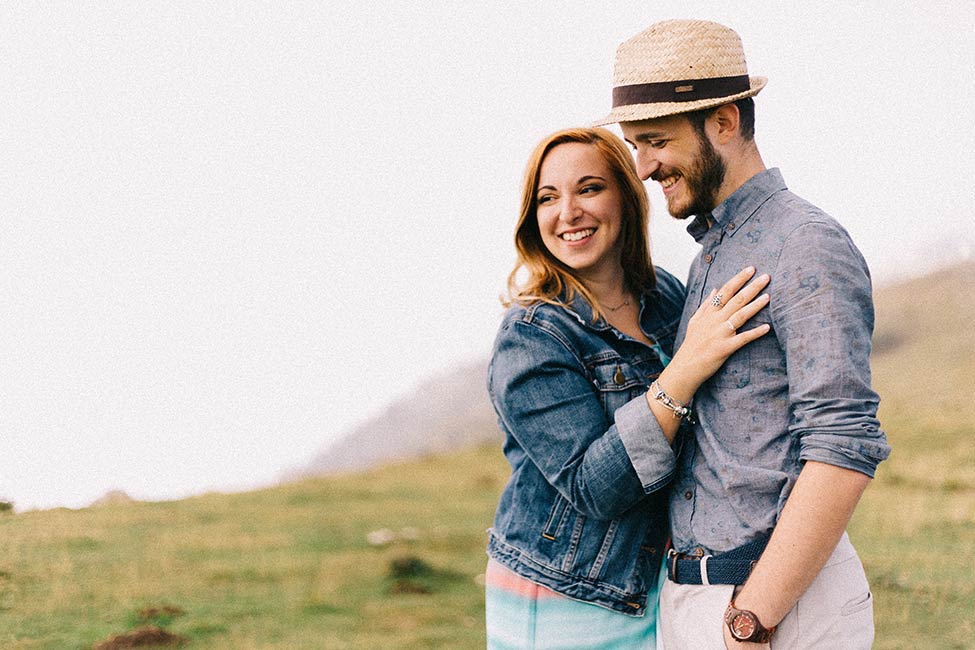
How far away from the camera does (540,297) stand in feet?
8.92

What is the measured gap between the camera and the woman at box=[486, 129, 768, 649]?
242 centimetres

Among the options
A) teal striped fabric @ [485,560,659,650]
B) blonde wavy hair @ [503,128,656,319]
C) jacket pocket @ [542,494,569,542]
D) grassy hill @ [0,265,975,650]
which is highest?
blonde wavy hair @ [503,128,656,319]

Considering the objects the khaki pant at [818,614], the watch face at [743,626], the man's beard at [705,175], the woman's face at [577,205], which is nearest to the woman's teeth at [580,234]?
the woman's face at [577,205]

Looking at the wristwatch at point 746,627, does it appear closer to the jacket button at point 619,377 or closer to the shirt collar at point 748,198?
the jacket button at point 619,377

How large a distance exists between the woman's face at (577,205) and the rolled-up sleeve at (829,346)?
2.41ft

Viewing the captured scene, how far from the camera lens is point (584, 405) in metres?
2.52

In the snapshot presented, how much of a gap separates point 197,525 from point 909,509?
5701 millimetres

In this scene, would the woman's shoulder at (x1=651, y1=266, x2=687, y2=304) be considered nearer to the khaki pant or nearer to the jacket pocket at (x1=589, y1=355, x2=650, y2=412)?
the jacket pocket at (x1=589, y1=355, x2=650, y2=412)

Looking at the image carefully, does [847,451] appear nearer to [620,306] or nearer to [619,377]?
[619,377]

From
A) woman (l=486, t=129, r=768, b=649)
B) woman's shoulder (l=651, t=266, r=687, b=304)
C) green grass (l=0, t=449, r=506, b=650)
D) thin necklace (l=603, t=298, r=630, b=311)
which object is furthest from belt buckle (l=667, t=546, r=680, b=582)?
green grass (l=0, t=449, r=506, b=650)

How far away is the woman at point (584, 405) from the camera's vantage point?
7.93 feet

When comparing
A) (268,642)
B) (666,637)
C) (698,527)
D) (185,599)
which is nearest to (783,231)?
(698,527)

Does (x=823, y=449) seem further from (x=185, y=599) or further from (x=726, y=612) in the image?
(x=185, y=599)

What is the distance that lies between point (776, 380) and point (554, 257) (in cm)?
91
